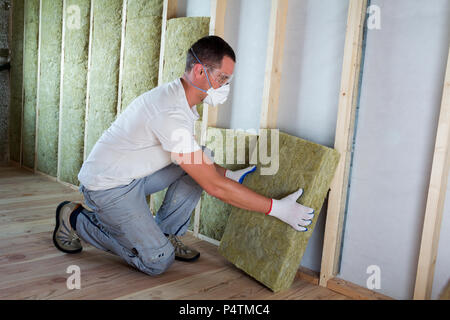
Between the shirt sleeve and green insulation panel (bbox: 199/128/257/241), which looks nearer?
the shirt sleeve

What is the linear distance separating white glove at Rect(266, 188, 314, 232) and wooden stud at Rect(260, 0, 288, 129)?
56cm

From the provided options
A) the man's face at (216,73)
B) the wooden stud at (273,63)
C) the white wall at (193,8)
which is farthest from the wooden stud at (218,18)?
the man's face at (216,73)

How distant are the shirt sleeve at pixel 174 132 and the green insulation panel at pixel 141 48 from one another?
1.35m

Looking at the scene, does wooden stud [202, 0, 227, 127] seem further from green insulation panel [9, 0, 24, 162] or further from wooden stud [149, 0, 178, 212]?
green insulation panel [9, 0, 24, 162]

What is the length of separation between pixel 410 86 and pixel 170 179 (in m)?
1.40

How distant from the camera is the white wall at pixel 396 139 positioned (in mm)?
1926

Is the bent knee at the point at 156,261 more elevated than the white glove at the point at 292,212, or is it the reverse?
the white glove at the point at 292,212

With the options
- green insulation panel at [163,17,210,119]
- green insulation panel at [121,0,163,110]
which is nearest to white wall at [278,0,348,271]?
green insulation panel at [163,17,210,119]

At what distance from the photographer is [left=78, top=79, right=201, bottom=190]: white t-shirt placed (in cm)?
209

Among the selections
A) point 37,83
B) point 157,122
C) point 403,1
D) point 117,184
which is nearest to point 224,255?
point 117,184

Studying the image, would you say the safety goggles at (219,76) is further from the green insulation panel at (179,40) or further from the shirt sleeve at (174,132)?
the green insulation panel at (179,40)

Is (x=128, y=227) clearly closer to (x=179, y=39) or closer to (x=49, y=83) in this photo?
(x=179, y=39)

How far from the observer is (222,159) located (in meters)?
2.71

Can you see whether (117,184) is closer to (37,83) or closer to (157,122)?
(157,122)
